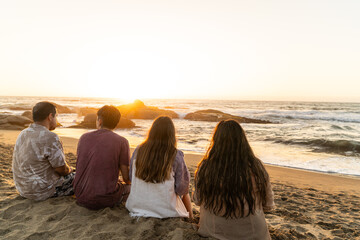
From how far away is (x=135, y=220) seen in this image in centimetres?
313

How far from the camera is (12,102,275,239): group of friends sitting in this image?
8.05ft

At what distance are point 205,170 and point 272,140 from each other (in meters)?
11.7

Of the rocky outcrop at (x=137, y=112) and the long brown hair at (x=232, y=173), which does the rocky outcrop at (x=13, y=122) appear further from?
the long brown hair at (x=232, y=173)

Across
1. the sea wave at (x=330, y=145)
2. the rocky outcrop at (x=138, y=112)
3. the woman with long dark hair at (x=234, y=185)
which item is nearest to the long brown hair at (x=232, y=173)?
the woman with long dark hair at (x=234, y=185)

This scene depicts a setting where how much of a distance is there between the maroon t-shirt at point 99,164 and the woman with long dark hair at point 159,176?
0.28 metres

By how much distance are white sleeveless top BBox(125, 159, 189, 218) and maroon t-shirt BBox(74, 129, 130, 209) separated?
0.99ft

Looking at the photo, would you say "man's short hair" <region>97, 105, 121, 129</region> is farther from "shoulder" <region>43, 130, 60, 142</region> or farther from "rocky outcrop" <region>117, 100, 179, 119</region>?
"rocky outcrop" <region>117, 100, 179, 119</region>

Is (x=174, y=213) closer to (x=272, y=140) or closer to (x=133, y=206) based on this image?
(x=133, y=206)

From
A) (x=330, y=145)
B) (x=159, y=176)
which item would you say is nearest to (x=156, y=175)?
(x=159, y=176)

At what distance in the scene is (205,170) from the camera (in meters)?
2.55

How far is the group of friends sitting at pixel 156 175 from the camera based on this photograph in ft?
8.05

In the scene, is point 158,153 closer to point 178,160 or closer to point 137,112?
point 178,160

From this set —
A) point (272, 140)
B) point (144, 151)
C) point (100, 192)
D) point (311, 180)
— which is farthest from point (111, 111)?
point (272, 140)

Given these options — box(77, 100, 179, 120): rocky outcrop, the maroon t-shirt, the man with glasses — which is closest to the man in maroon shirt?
the maroon t-shirt
